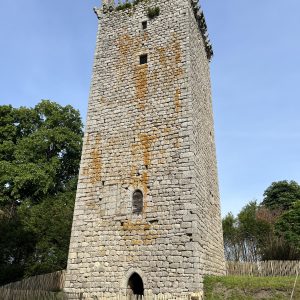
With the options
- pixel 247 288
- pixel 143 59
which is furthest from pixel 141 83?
pixel 247 288

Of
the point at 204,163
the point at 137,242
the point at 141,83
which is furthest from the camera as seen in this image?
the point at 141,83

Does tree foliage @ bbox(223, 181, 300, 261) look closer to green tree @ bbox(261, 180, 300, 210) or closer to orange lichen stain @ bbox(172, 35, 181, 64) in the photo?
green tree @ bbox(261, 180, 300, 210)

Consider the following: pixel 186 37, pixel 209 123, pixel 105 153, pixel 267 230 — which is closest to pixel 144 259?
pixel 105 153

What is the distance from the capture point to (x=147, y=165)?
1024cm

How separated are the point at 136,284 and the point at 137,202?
234 centimetres

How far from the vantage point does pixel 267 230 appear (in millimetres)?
26281

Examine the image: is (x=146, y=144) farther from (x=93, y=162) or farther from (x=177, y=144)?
(x=93, y=162)

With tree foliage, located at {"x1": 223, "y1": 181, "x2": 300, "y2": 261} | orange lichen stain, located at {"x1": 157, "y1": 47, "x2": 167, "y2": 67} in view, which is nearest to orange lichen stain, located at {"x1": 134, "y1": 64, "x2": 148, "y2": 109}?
orange lichen stain, located at {"x1": 157, "y1": 47, "x2": 167, "y2": 67}

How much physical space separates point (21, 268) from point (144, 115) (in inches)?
400

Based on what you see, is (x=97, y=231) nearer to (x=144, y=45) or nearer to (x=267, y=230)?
(x=144, y=45)

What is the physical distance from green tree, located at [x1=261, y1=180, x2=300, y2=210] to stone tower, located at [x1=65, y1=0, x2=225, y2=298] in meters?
24.6

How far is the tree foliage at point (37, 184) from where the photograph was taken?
1639 centimetres

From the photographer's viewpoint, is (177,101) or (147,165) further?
(177,101)

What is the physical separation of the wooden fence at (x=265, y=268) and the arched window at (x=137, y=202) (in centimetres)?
530
